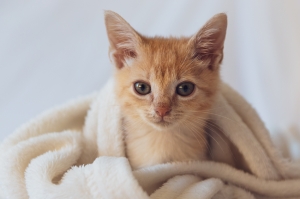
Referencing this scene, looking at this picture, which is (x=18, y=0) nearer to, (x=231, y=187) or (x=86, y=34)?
(x=86, y=34)

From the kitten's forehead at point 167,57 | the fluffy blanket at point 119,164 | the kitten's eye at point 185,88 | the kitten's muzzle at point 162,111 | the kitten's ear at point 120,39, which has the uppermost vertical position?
the kitten's ear at point 120,39

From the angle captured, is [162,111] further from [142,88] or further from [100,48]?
[100,48]

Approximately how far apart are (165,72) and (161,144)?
224mm

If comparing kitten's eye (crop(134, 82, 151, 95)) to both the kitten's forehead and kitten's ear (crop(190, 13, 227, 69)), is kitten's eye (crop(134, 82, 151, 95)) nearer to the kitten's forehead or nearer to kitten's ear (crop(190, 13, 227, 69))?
the kitten's forehead

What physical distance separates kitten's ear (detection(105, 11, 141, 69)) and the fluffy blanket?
13 cm

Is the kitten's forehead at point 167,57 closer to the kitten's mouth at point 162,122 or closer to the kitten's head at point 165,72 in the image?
the kitten's head at point 165,72

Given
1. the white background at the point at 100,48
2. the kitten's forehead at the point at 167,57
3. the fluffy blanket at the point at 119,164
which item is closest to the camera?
the fluffy blanket at the point at 119,164

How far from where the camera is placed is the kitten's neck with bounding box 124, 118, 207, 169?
1080 mm

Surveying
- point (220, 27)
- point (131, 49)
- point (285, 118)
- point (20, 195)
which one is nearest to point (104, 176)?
point (20, 195)

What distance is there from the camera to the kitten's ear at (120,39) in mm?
1013

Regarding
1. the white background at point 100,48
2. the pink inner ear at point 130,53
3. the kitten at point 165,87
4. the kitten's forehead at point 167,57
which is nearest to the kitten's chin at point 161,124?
the kitten at point 165,87

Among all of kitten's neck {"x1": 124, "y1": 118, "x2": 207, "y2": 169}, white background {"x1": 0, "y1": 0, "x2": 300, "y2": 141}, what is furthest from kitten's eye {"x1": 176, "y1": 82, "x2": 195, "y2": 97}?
white background {"x1": 0, "y1": 0, "x2": 300, "y2": 141}

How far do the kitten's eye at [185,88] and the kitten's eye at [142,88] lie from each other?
8cm

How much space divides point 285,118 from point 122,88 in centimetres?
62
